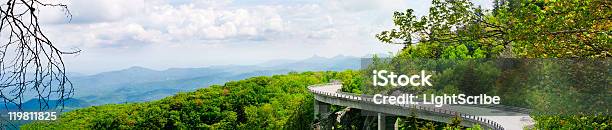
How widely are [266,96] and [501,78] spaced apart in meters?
63.3

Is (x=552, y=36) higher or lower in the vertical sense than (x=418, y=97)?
higher

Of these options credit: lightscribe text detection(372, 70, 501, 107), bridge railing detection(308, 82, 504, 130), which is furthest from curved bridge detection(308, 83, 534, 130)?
credit: lightscribe text detection(372, 70, 501, 107)

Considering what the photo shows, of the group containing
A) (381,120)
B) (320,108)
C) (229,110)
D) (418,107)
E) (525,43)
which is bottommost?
(229,110)

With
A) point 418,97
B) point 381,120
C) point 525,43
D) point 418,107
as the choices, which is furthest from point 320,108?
point 525,43

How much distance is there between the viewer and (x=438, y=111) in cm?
5594

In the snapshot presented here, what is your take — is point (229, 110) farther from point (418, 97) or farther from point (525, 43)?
point (525, 43)

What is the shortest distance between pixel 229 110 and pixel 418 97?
4840 centimetres

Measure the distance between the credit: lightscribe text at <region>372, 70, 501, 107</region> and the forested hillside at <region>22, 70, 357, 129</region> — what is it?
26.8 m

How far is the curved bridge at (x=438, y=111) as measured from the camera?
45562 mm

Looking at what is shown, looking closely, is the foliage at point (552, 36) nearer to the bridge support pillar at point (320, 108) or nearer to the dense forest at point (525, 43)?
the dense forest at point (525, 43)

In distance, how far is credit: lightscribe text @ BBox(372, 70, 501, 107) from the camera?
185 ft

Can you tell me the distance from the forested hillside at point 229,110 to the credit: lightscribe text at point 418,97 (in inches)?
1056

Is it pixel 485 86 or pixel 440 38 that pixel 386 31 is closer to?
pixel 440 38

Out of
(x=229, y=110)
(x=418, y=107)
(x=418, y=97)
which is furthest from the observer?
(x=229, y=110)
